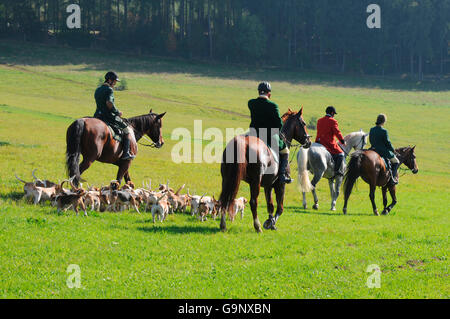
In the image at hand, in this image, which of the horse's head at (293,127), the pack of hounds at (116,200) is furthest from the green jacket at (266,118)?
the pack of hounds at (116,200)

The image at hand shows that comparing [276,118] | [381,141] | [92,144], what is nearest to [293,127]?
[276,118]

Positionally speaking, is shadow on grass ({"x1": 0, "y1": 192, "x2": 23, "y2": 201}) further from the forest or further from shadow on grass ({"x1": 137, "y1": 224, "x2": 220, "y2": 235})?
the forest

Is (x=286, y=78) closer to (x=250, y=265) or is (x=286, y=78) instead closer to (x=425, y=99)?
(x=425, y=99)

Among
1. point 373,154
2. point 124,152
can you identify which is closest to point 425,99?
point 373,154

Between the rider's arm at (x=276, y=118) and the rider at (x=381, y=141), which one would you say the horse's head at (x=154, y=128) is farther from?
the rider at (x=381, y=141)

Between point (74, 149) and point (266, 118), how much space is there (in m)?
5.37

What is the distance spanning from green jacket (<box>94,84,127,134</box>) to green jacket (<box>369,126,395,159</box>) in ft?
28.8

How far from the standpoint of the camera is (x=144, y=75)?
254ft

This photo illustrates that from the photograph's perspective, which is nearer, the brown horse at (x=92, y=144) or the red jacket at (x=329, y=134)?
the brown horse at (x=92, y=144)

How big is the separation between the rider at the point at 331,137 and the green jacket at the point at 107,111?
704 cm

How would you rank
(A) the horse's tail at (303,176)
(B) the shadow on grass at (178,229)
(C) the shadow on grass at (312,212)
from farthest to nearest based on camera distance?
1. (C) the shadow on grass at (312,212)
2. (A) the horse's tail at (303,176)
3. (B) the shadow on grass at (178,229)

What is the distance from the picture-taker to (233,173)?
12547 millimetres

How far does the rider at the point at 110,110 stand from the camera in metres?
16.2

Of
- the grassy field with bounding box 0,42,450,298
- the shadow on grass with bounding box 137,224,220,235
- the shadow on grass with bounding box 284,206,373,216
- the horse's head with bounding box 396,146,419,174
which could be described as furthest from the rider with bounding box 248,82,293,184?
the horse's head with bounding box 396,146,419,174
